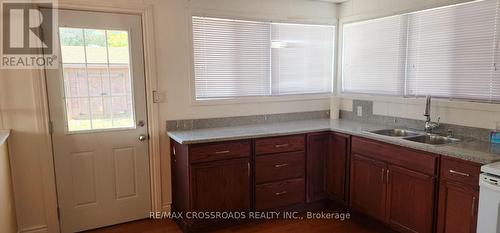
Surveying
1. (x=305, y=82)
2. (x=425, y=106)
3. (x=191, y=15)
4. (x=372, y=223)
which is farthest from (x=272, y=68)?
(x=372, y=223)

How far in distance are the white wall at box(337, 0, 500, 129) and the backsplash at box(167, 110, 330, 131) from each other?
1.44 feet

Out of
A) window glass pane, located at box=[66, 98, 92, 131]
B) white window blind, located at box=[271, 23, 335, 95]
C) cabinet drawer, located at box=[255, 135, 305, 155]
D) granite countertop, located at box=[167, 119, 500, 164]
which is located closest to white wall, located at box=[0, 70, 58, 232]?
window glass pane, located at box=[66, 98, 92, 131]

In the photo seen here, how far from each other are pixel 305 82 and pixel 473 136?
5.85 ft

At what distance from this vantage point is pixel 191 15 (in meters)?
3.19

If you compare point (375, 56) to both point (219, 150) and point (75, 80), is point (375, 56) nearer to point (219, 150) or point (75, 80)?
point (219, 150)

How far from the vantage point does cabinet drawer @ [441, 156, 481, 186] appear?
2150 millimetres

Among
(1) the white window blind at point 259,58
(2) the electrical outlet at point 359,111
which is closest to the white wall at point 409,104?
(2) the electrical outlet at point 359,111

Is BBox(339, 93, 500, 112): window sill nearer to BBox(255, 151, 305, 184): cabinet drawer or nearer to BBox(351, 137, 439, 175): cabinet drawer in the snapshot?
BBox(351, 137, 439, 175): cabinet drawer

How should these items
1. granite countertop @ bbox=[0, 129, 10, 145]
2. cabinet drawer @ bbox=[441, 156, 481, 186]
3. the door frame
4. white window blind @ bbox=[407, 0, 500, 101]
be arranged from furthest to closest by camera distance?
the door frame, white window blind @ bbox=[407, 0, 500, 101], granite countertop @ bbox=[0, 129, 10, 145], cabinet drawer @ bbox=[441, 156, 481, 186]

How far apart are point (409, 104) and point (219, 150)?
6.18 feet

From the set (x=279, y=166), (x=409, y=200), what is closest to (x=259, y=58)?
(x=279, y=166)

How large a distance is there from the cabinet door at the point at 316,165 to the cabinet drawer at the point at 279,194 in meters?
0.12

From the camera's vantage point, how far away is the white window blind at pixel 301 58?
3.73m

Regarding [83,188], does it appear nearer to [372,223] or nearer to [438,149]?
[372,223]
